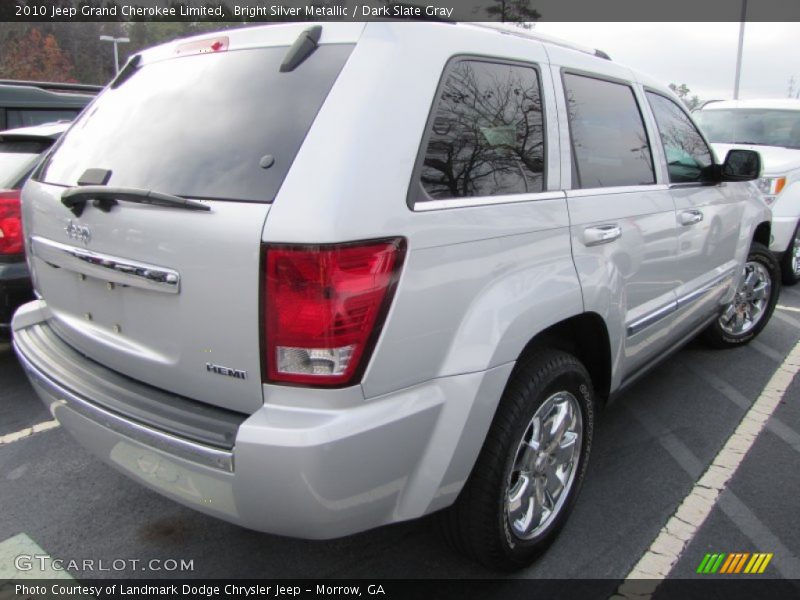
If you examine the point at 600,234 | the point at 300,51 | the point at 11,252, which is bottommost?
the point at 11,252

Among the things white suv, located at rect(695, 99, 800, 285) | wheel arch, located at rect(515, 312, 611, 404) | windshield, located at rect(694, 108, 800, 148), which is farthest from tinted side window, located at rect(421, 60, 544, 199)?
windshield, located at rect(694, 108, 800, 148)

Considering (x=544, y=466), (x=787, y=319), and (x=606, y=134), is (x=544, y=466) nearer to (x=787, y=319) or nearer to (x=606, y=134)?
(x=606, y=134)

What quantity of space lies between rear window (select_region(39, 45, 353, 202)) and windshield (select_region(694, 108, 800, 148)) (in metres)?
6.98

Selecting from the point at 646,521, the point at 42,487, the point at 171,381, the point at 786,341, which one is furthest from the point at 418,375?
the point at 786,341

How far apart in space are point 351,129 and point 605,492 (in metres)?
2.07

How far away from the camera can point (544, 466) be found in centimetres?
235

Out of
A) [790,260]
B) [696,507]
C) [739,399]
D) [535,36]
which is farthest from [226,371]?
[790,260]

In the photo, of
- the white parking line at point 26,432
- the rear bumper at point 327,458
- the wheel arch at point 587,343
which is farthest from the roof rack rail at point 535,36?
the white parking line at point 26,432

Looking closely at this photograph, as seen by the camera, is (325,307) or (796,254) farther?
(796,254)

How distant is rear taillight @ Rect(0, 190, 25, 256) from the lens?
3.43m

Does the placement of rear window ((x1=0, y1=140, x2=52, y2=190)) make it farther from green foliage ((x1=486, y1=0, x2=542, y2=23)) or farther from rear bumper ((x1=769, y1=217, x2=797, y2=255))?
rear bumper ((x1=769, y1=217, x2=797, y2=255))

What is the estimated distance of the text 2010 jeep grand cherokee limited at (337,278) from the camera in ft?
Result: 5.31

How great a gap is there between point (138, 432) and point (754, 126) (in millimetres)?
7891

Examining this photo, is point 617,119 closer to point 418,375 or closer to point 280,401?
point 418,375
